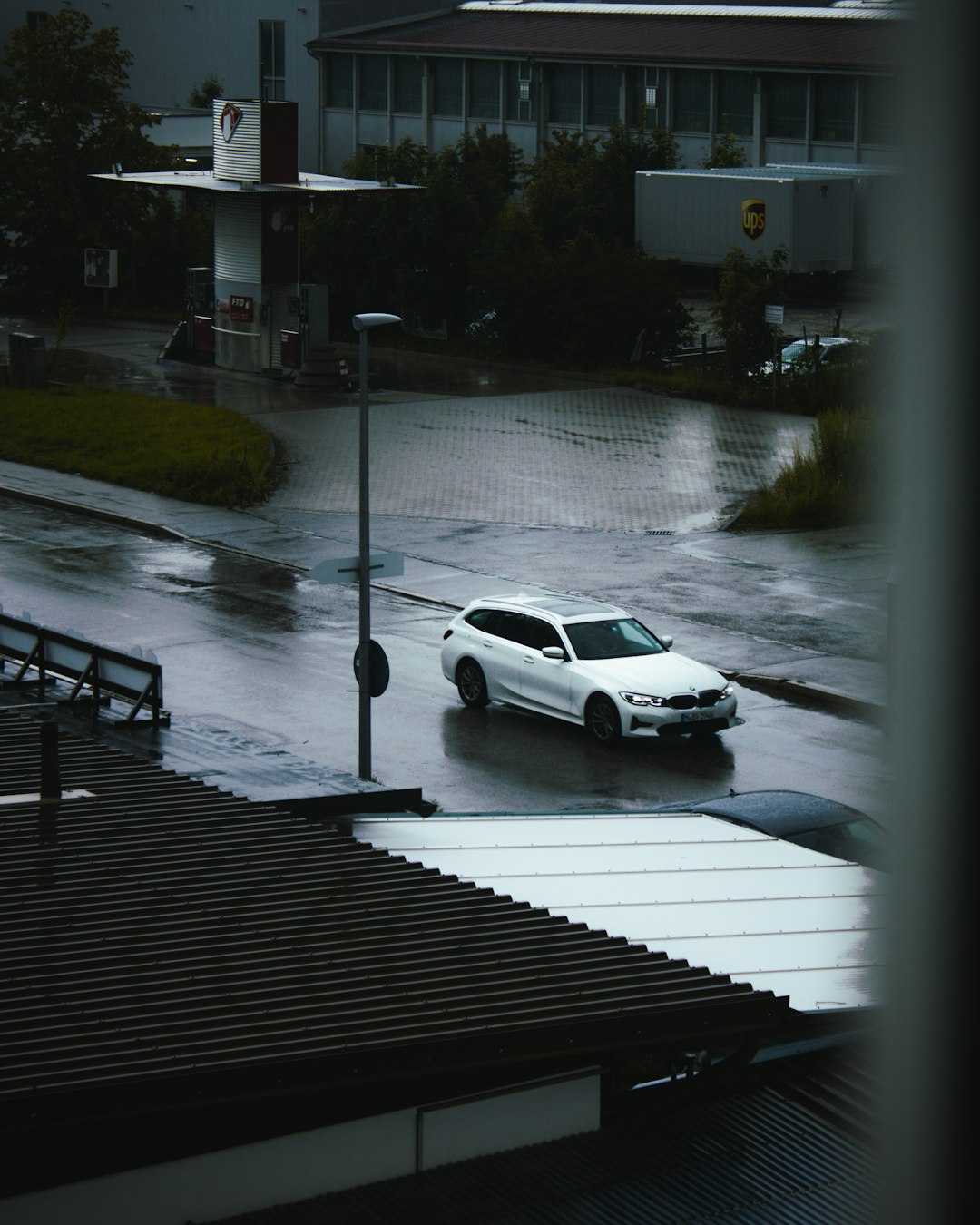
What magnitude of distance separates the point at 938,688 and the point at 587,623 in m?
19.8

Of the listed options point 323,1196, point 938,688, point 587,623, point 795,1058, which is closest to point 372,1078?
point 323,1196

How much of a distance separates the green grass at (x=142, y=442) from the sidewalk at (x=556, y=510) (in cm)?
62

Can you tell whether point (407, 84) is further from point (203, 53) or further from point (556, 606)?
point (556, 606)

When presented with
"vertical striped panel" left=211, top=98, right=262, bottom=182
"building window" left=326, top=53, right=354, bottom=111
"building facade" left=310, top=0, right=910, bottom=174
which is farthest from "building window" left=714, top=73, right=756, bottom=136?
"vertical striped panel" left=211, top=98, right=262, bottom=182

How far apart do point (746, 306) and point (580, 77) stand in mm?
25684

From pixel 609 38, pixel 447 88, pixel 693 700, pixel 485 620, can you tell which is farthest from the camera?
pixel 447 88

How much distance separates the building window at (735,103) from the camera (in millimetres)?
59469

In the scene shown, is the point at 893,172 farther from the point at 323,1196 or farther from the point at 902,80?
the point at 323,1196

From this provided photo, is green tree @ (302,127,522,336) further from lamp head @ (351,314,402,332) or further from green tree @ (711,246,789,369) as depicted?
lamp head @ (351,314,402,332)

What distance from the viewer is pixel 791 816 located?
49.5 ft

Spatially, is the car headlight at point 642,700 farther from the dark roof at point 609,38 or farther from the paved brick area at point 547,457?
the dark roof at point 609,38

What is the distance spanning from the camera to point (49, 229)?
184 feet

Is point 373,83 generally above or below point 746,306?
above

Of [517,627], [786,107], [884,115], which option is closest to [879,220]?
[884,115]
